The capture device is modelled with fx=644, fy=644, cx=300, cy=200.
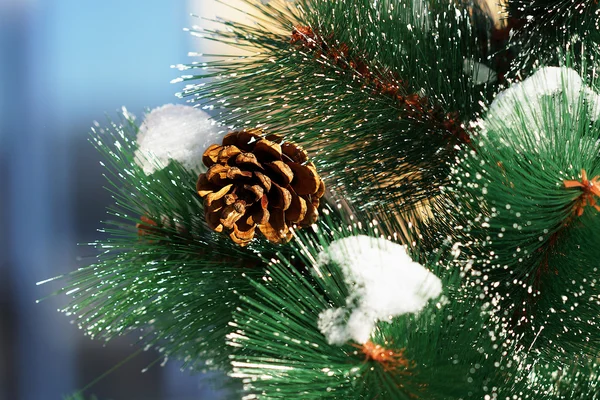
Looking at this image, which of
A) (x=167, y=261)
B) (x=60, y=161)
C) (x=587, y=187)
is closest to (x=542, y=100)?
(x=587, y=187)

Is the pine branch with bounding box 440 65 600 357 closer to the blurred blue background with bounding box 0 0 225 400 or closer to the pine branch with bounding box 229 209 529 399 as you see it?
the pine branch with bounding box 229 209 529 399

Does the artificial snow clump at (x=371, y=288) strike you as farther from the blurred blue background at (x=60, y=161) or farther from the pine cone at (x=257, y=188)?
the blurred blue background at (x=60, y=161)

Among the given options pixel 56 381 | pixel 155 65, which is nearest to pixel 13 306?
pixel 56 381

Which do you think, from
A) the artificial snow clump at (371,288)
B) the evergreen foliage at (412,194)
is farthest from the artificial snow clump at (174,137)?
the artificial snow clump at (371,288)

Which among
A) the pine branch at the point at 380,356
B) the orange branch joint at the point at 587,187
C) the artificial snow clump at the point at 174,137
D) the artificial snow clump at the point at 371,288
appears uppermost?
the artificial snow clump at the point at 174,137

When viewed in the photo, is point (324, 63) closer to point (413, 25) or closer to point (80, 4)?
point (413, 25)

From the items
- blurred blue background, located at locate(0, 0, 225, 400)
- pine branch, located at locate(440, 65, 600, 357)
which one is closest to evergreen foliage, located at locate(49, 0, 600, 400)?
pine branch, located at locate(440, 65, 600, 357)

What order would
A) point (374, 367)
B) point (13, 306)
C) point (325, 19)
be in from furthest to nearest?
point (13, 306) → point (325, 19) → point (374, 367)
